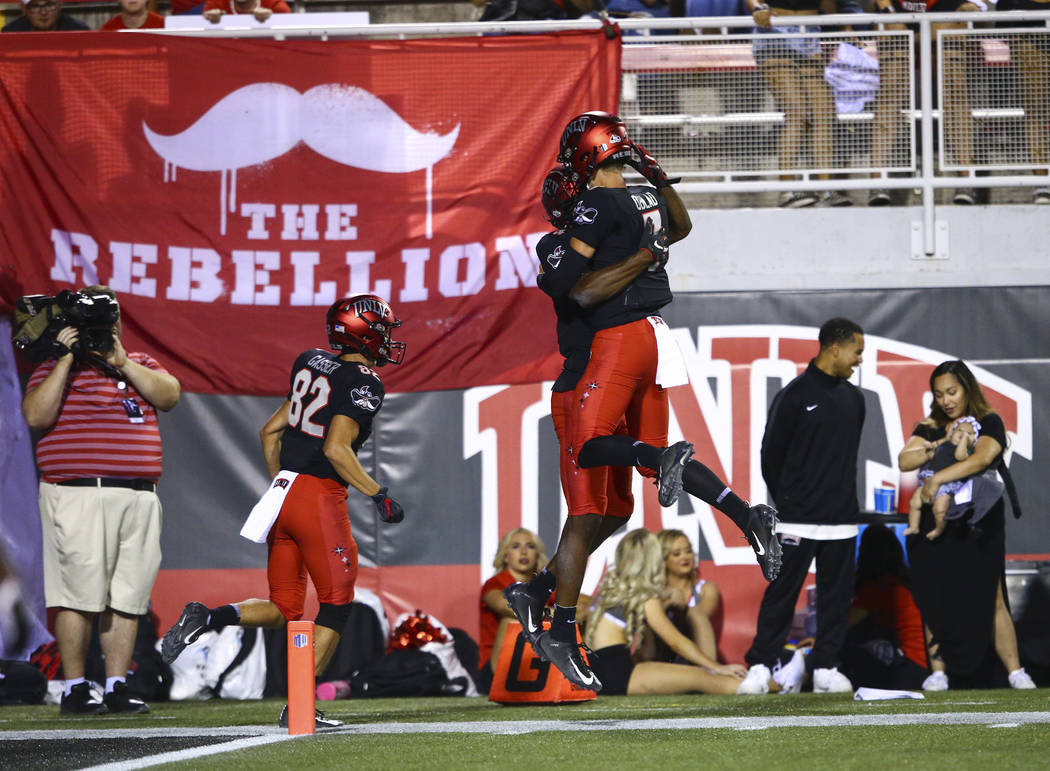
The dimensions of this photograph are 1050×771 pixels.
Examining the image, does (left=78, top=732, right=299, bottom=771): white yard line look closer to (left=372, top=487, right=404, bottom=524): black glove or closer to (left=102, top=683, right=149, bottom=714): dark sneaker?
(left=372, top=487, right=404, bottom=524): black glove

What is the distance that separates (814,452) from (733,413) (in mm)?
1365

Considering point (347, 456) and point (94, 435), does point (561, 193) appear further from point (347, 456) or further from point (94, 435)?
point (94, 435)

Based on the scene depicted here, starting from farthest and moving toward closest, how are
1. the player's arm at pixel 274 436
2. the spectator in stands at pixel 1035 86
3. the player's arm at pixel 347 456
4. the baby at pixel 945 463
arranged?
the spectator in stands at pixel 1035 86 < the baby at pixel 945 463 < the player's arm at pixel 274 436 < the player's arm at pixel 347 456

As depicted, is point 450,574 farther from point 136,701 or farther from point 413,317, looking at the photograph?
point 136,701

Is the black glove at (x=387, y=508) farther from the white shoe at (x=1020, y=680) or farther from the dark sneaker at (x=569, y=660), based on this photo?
the white shoe at (x=1020, y=680)

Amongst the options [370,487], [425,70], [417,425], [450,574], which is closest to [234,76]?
[425,70]

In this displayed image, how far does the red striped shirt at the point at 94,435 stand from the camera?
8.26m

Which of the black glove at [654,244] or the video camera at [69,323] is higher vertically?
the black glove at [654,244]

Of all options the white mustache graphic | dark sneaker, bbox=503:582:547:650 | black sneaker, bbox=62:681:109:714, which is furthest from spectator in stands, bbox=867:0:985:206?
black sneaker, bbox=62:681:109:714

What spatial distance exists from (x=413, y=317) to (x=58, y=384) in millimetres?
2383

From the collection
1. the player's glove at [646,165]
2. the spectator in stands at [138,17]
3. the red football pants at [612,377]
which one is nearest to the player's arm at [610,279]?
the red football pants at [612,377]

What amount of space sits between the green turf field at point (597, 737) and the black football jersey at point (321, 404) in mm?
1208

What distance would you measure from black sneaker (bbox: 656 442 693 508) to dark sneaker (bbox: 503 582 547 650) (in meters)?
0.79

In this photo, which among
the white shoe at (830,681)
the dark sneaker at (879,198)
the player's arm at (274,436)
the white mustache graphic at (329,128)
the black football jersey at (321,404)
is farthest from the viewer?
the dark sneaker at (879,198)
